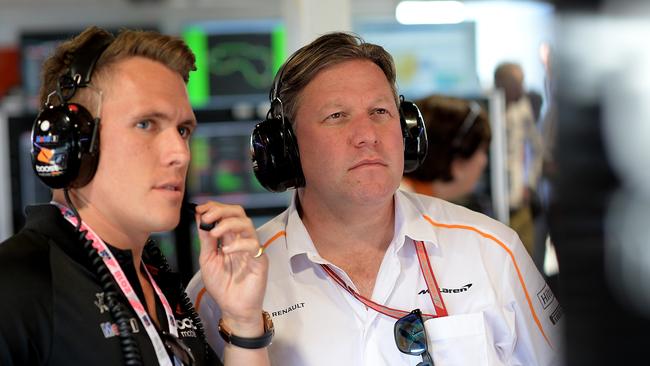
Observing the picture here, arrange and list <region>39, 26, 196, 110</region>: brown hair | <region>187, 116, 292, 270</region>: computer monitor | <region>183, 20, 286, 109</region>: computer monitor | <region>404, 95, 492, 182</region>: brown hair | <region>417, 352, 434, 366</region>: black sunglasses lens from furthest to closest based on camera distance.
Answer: <region>183, 20, 286, 109</region>: computer monitor < <region>187, 116, 292, 270</region>: computer monitor < <region>404, 95, 492, 182</region>: brown hair < <region>417, 352, 434, 366</region>: black sunglasses lens < <region>39, 26, 196, 110</region>: brown hair

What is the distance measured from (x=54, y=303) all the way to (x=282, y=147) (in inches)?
33.7

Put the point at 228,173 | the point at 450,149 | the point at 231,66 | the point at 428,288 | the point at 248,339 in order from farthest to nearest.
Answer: the point at 231,66 → the point at 228,173 → the point at 450,149 → the point at 428,288 → the point at 248,339

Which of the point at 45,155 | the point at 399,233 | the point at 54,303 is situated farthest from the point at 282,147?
the point at 54,303

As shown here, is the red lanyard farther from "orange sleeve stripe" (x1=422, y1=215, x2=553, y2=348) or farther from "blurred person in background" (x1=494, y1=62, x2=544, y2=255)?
"blurred person in background" (x1=494, y1=62, x2=544, y2=255)

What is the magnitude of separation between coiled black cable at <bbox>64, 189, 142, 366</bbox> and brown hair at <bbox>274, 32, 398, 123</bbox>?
2.63 feet

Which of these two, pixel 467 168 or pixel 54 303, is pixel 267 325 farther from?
pixel 467 168

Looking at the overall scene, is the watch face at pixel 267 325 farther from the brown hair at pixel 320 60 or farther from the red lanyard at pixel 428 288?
the brown hair at pixel 320 60

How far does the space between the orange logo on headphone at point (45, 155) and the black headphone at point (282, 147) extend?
68 cm

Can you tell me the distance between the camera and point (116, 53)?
4.92 feet

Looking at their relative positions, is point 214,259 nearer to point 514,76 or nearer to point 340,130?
point 340,130

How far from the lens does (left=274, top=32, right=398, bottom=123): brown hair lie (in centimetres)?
205

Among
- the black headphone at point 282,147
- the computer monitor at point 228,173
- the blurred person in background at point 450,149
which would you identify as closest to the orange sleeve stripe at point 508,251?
the black headphone at point 282,147

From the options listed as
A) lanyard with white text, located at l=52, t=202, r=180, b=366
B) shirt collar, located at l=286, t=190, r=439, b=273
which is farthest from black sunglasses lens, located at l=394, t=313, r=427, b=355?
lanyard with white text, located at l=52, t=202, r=180, b=366

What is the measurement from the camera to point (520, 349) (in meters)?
1.89
